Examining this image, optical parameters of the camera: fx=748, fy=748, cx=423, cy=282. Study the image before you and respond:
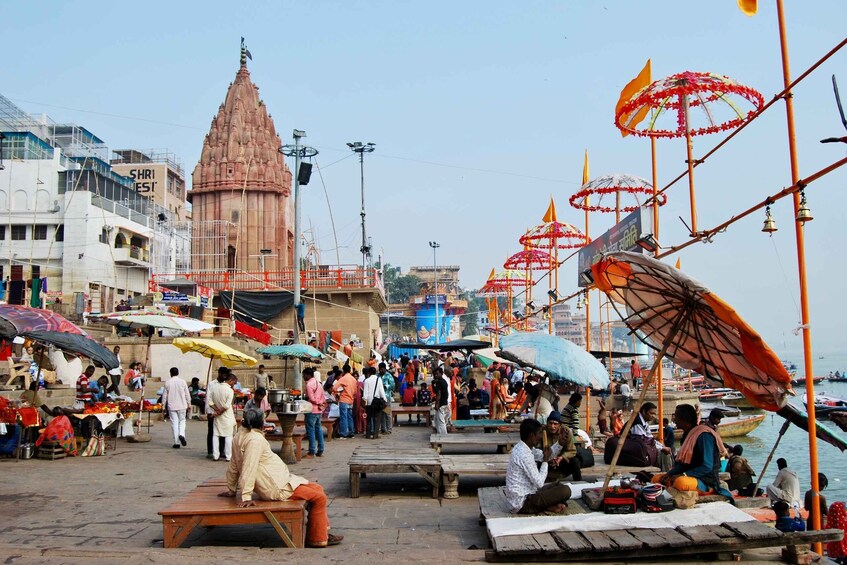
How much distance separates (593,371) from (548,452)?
10.1 ft

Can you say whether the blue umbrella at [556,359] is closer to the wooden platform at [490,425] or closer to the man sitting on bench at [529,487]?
the wooden platform at [490,425]

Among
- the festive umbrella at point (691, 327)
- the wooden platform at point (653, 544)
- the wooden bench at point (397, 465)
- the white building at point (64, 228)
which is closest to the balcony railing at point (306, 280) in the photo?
the white building at point (64, 228)

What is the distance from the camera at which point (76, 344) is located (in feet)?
38.8

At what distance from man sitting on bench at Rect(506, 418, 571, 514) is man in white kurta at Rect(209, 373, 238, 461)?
5999mm

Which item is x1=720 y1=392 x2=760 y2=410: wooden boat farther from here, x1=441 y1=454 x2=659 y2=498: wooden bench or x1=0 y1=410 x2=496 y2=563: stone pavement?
x1=441 y1=454 x2=659 y2=498: wooden bench

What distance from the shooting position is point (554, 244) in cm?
2362

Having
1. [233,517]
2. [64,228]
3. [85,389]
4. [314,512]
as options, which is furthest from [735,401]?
[233,517]

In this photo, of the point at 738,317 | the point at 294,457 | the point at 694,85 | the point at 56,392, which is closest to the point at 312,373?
the point at 294,457

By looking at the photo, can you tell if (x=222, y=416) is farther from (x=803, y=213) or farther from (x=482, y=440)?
(x=803, y=213)

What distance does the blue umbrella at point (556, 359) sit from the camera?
36.6 ft

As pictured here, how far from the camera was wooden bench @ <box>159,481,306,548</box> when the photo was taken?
6.30 metres

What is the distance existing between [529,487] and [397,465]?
2.42 m

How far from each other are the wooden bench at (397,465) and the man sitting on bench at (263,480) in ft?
7.15

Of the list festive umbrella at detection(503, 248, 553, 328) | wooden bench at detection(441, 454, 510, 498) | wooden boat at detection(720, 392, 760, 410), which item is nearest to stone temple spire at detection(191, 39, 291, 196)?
festive umbrella at detection(503, 248, 553, 328)
